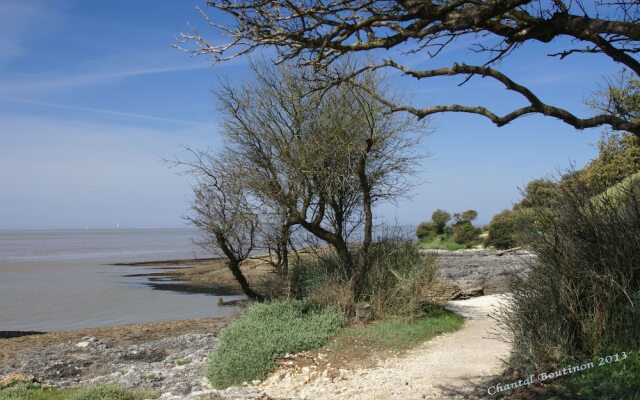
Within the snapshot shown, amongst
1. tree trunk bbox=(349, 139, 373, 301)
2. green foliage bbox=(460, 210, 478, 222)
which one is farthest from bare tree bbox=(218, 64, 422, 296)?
green foliage bbox=(460, 210, 478, 222)

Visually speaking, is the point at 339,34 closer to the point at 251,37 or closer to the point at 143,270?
the point at 251,37

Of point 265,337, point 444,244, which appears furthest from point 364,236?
point 444,244

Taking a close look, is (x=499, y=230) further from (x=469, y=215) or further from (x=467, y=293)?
(x=467, y=293)

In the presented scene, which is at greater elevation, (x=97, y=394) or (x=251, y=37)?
(x=251, y=37)

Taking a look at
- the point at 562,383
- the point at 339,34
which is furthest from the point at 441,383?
the point at 339,34

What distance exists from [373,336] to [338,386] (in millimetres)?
2077

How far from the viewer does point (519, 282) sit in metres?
7.32

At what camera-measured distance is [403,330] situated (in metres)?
11.1

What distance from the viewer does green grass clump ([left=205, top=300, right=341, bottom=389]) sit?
10055mm

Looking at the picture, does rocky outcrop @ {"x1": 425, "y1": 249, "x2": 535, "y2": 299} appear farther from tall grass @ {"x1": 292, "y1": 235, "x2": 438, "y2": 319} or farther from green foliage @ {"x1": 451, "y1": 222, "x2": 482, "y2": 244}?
green foliage @ {"x1": 451, "y1": 222, "x2": 482, "y2": 244}

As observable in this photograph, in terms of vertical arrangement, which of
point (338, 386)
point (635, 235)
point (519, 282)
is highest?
point (635, 235)

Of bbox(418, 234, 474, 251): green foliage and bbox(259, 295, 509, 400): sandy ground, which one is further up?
bbox(418, 234, 474, 251): green foliage

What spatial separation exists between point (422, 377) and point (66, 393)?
6143 millimetres

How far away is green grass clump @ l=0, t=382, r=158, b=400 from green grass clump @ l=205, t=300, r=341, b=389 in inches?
55.6
